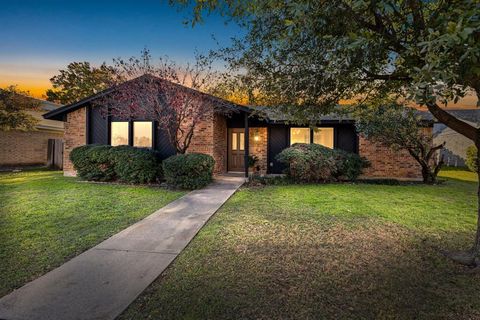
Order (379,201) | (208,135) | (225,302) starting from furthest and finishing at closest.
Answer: (208,135) → (379,201) → (225,302)

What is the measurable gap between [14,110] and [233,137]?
493 inches

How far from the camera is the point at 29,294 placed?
9.82ft

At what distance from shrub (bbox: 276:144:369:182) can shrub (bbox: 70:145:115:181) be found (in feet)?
23.1

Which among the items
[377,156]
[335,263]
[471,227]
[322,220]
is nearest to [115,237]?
[335,263]

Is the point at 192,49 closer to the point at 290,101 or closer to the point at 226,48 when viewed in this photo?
the point at 226,48

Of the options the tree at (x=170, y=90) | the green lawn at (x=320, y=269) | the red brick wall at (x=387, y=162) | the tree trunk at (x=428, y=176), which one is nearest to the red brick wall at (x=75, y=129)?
the tree at (x=170, y=90)

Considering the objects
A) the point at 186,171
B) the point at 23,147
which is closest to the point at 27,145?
the point at 23,147

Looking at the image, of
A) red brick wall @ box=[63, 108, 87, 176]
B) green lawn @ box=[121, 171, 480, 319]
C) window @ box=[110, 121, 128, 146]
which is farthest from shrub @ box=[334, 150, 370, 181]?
red brick wall @ box=[63, 108, 87, 176]

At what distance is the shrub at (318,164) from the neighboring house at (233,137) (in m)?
1.37

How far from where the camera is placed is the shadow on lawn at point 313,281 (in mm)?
2766

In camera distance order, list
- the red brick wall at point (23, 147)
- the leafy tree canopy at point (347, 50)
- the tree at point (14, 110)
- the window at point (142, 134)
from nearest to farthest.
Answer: the leafy tree canopy at point (347, 50)
the window at point (142, 134)
the tree at point (14, 110)
the red brick wall at point (23, 147)

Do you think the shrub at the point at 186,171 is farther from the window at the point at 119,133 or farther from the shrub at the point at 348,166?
the shrub at the point at 348,166

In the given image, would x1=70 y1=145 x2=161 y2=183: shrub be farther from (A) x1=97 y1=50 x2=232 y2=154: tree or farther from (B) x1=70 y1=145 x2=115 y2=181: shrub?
(A) x1=97 y1=50 x2=232 y2=154: tree

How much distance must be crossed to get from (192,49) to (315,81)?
832cm
